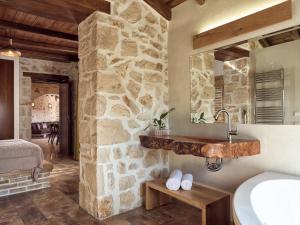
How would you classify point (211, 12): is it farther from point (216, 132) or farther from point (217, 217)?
point (217, 217)

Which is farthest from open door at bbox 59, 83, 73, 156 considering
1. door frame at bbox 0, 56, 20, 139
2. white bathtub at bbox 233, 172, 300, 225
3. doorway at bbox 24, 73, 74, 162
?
white bathtub at bbox 233, 172, 300, 225

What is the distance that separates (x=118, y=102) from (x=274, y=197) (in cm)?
174

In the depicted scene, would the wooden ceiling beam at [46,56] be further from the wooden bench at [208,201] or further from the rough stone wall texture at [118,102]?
the wooden bench at [208,201]

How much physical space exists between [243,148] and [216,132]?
0.54 metres

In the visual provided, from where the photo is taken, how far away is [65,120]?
6.05 meters

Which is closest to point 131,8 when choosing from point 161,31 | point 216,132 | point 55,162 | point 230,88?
point 161,31

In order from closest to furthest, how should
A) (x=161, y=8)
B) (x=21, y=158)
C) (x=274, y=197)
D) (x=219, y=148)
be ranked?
(x=274, y=197) → (x=219, y=148) → (x=161, y=8) → (x=21, y=158)

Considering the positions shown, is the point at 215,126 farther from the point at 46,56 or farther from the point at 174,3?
the point at 46,56

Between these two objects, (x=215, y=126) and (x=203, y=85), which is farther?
(x=203, y=85)

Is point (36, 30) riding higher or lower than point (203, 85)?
higher

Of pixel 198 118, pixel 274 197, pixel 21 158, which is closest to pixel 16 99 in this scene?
pixel 21 158

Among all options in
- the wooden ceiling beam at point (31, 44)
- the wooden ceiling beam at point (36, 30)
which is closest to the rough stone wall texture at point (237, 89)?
the wooden ceiling beam at point (36, 30)

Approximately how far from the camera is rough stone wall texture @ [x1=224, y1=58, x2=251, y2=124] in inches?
85.5

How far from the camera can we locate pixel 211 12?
2.49 m
